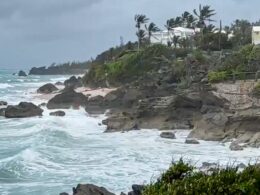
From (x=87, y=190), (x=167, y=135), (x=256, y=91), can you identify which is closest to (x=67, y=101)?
(x=167, y=135)

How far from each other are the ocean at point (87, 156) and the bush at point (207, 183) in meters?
10.3

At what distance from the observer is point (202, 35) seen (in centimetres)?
6234

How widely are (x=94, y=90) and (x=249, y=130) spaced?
34.5 metres

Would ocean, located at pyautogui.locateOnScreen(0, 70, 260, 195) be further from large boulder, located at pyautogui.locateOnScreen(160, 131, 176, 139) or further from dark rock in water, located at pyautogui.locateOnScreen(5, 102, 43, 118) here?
dark rock in water, located at pyautogui.locateOnScreen(5, 102, 43, 118)

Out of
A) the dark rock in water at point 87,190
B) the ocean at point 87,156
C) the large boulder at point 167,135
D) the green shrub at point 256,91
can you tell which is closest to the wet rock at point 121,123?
the ocean at point 87,156

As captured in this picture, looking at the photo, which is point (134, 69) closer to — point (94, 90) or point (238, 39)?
point (94, 90)

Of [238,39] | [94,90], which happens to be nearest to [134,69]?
[94,90]

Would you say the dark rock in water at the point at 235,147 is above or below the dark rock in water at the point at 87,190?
below

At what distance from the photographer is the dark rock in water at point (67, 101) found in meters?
53.1

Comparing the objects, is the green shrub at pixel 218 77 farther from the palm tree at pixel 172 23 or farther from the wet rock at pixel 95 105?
the palm tree at pixel 172 23

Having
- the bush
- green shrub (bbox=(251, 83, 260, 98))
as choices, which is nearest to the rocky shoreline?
green shrub (bbox=(251, 83, 260, 98))

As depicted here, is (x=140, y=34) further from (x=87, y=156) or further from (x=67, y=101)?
(x=87, y=156)

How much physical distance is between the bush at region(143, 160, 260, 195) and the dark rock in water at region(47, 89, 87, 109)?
42766 millimetres

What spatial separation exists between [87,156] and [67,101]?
25.9m
